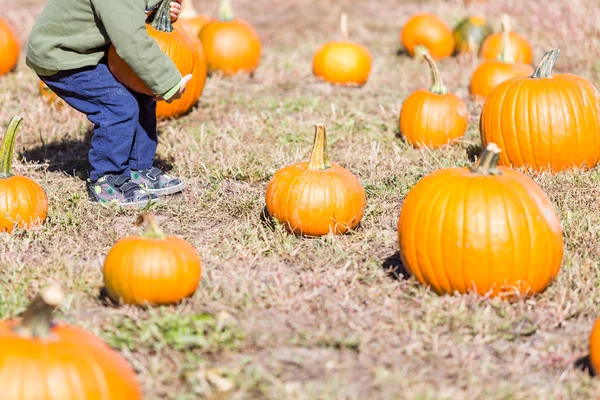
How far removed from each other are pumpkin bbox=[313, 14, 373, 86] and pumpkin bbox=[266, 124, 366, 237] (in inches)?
148

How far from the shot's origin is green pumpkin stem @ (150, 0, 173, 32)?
19.0 feet

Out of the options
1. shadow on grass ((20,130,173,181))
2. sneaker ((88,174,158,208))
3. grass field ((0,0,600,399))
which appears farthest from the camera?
shadow on grass ((20,130,173,181))

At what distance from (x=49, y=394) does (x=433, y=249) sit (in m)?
1.87

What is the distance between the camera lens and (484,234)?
3738 millimetres

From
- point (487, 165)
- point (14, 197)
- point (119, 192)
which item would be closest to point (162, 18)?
point (119, 192)

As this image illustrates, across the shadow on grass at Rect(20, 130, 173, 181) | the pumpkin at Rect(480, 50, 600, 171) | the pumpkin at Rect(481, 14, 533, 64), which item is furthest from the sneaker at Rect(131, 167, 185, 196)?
the pumpkin at Rect(481, 14, 533, 64)

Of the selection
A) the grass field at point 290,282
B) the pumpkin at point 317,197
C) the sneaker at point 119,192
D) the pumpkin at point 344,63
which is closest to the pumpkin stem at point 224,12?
the pumpkin at point 344,63

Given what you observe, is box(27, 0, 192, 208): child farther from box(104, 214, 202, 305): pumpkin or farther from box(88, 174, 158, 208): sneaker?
box(104, 214, 202, 305): pumpkin

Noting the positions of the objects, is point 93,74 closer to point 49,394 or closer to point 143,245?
point 143,245

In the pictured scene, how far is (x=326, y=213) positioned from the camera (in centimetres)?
459

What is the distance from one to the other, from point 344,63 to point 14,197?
4452mm

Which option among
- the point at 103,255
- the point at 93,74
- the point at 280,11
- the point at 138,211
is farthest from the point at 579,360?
the point at 280,11

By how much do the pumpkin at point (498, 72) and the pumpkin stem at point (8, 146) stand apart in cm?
427

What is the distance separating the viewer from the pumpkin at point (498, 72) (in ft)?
23.8
